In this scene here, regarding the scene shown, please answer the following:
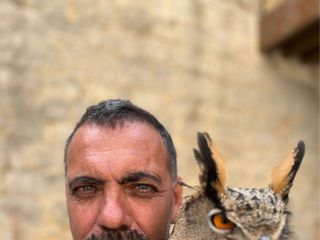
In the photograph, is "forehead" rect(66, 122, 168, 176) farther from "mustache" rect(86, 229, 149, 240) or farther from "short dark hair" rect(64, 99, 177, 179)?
"mustache" rect(86, 229, 149, 240)

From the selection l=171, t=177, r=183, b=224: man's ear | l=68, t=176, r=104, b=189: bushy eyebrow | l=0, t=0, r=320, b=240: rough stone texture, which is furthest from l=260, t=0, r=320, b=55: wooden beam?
l=68, t=176, r=104, b=189: bushy eyebrow

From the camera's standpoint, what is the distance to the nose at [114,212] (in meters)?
1.63

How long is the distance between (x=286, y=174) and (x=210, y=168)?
0.20 meters

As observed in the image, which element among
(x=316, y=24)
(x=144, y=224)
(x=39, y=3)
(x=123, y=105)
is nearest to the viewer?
(x=144, y=224)

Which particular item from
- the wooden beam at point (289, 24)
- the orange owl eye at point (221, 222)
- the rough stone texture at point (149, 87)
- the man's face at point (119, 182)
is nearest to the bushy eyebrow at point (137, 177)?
the man's face at point (119, 182)

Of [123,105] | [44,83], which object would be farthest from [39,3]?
[123,105]

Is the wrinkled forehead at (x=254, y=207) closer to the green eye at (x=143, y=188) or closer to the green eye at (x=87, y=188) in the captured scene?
the green eye at (x=143, y=188)

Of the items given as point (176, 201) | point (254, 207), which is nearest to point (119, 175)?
point (176, 201)

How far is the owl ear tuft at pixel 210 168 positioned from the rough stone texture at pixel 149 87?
1.97m

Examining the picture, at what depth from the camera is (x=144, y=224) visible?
171 centimetres

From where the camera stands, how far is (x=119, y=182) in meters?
1.70

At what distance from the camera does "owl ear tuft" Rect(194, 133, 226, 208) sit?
64.6 inches

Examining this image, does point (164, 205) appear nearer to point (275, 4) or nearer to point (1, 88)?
point (1, 88)

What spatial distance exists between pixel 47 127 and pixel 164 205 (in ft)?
6.64
